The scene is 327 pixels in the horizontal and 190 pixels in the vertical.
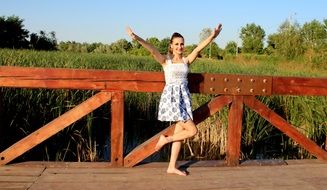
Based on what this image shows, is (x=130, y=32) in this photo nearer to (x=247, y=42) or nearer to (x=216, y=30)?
(x=216, y=30)

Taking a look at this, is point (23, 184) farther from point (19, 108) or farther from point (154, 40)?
point (154, 40)

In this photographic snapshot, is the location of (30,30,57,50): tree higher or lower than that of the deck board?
higher

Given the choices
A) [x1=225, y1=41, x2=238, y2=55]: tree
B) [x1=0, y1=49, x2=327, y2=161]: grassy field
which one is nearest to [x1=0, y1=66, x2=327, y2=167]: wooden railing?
[x1=0, y1=49, x2=327, y2=161]: grassy field

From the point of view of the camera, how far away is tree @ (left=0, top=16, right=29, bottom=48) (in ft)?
134

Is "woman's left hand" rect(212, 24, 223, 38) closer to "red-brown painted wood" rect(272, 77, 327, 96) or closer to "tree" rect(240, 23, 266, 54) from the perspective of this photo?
"red-brown painted wood" rect(272, 77, 327, 96)

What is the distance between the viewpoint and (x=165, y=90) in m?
4.05

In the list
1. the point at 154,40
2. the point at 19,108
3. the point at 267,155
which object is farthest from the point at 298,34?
the point at 154,40

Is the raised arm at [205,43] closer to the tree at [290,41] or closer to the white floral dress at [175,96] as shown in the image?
the white floral dress at [175,96]

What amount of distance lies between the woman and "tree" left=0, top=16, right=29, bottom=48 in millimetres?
38201

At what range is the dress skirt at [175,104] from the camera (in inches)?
157

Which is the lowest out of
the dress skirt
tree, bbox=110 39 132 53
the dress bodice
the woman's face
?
the dress skirt

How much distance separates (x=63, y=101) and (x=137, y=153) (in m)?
2.52

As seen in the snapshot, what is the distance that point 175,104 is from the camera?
4.00 meters

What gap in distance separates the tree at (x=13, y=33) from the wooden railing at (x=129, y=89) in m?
37.9
